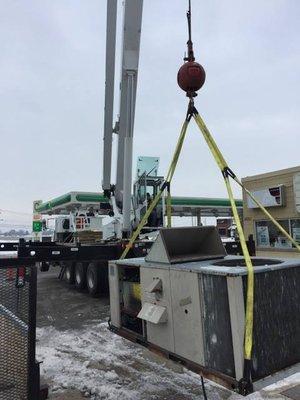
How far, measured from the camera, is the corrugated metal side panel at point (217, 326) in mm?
2963

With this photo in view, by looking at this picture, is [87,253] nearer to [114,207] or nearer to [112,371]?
[112,371]

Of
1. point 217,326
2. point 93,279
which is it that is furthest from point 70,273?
point 217,326

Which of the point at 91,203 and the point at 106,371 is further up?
the point at 91,203

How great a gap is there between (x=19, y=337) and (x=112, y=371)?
1.97 m

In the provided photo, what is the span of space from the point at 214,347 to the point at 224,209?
1169 inches

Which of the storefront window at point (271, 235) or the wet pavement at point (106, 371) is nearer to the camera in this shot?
the wet pavement at point (106, 371)

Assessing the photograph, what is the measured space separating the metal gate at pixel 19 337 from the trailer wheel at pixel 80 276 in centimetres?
887

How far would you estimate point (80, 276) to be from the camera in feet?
41.9

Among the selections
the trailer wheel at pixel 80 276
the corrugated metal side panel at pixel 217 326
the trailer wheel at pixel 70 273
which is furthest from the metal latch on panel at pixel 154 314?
the trailer wheel at pixel 70 273

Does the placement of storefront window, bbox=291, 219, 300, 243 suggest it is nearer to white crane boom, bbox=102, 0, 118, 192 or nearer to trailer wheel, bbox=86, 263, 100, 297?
white crane boom, bbox=102, 0, 118, 192

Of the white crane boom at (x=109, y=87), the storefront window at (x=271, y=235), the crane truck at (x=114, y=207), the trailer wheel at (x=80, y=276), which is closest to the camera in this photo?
the crane truck at (x=114, y=207)

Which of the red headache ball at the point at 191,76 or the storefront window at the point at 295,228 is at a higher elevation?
the red headache ball at the point at 191,76

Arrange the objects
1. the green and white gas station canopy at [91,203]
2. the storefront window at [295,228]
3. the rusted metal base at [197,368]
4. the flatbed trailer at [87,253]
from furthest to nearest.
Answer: the green and white gas station canopy at [91,203]
the storefront window at [295,228]
the flatbed trailer at [87,253]
the rusted metal base at [197,368]

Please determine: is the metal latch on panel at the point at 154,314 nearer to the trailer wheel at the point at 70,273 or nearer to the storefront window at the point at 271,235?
the trailer wheel at the point at 70,273
